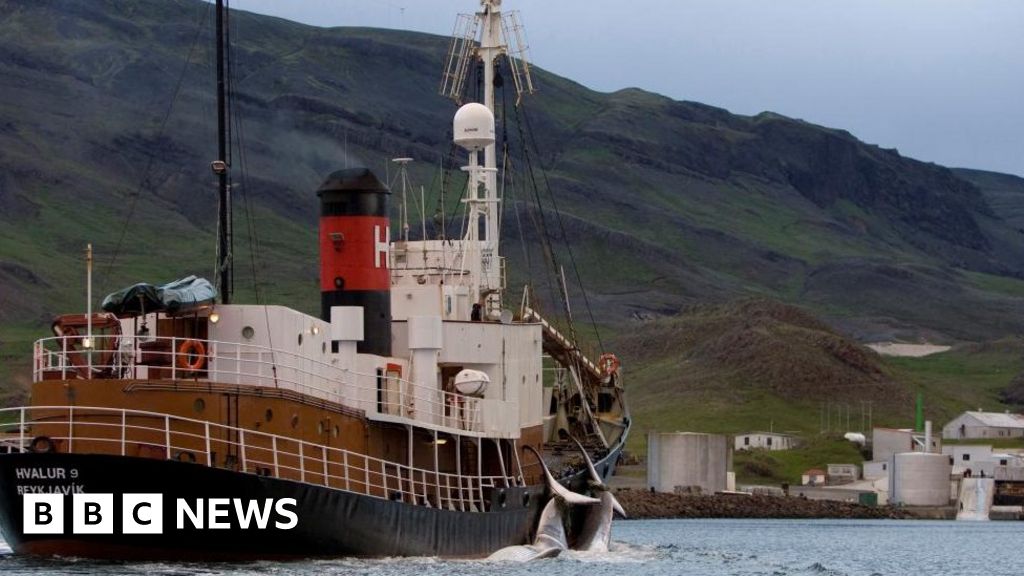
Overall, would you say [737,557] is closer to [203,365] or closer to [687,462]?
[203,365]

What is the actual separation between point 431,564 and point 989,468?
91.0 meters

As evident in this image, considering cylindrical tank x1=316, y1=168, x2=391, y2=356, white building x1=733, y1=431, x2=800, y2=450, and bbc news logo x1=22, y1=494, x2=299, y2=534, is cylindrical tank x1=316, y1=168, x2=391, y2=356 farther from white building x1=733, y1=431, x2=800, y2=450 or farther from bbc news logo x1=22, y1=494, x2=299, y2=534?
white building x1=733, y1=431, x2=800, y2=450

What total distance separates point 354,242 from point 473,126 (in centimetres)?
932

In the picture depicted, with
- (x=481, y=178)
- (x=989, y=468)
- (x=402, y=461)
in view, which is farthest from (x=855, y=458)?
(x=402, y=461)

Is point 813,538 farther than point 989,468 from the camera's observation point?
No

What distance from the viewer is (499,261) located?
48.4 m

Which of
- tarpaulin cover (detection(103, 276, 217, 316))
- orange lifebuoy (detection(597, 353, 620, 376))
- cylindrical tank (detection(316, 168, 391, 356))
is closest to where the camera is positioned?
tarpaulin cover (detection(103, 276, 217, 316))

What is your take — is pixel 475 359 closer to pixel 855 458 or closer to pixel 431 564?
pixel 431 564

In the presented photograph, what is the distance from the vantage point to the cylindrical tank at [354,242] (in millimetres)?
39250

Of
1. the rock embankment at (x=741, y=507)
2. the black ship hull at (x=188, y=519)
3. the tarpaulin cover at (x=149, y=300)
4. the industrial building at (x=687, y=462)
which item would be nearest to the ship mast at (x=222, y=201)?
the tarpaulin cover at (x=149, y=300)

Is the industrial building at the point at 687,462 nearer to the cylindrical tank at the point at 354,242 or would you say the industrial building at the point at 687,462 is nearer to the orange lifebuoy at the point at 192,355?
the cylindrical tank at the point at 354,242

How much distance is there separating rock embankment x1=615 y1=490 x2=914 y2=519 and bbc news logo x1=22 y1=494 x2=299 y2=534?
73.3 metres

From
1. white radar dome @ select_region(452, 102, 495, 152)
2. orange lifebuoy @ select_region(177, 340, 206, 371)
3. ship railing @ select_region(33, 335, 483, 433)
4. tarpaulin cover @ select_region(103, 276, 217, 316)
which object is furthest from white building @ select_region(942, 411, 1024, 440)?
orange lifebuoy @ select_region(177, 340, 206, 371)

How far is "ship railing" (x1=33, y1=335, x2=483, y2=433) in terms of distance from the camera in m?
33.0
